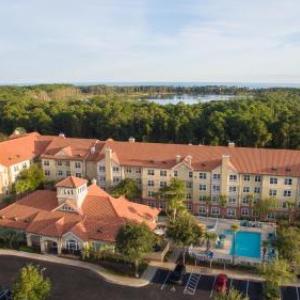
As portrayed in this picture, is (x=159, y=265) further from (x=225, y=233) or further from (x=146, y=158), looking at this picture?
(x=146, y=158)

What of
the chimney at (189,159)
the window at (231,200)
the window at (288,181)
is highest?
the chimney at (189,159)

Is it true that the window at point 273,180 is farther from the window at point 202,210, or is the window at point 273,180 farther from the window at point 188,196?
the window at point 188,196

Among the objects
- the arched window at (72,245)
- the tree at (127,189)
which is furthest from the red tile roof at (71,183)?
the tree at (127,189)

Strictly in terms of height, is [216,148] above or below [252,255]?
above

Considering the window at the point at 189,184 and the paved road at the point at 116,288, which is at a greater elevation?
the window at the point at 189,184

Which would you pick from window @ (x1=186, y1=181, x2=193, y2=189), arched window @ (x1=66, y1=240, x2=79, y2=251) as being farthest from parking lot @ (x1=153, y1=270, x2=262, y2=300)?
window @ (x1=186, y1=181, x2=193, y2=189)

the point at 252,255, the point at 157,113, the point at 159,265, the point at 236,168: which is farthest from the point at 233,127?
the point at 159,265
